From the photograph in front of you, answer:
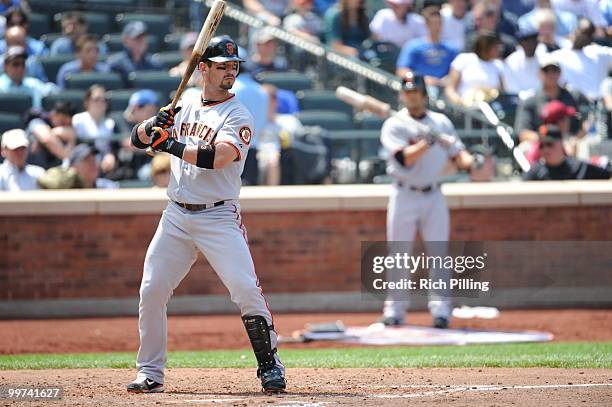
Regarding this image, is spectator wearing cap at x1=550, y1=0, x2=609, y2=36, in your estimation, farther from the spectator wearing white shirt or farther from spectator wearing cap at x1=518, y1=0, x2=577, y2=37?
the spectator wearing white shirt

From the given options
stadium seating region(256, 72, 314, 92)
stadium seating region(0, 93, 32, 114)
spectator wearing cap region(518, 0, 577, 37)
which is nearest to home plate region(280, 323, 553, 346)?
stadium seating region(256, 72, 314, 92)

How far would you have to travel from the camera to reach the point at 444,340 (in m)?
10.3

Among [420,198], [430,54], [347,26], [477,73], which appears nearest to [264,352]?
[420,198]

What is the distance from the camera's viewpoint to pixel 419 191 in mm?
10914

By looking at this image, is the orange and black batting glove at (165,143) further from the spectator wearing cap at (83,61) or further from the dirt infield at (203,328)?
the spectator wearing cap at (83,61)

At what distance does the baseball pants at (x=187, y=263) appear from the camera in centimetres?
685

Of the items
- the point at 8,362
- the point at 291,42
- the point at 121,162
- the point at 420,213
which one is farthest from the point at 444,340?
the point at 291,42

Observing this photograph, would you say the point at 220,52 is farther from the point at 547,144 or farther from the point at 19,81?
the point at 19,81

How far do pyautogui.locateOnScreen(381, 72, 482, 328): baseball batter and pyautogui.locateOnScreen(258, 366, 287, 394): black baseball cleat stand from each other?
403 centimetres

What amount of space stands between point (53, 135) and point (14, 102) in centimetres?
101

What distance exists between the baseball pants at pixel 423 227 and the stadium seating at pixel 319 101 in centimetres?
346

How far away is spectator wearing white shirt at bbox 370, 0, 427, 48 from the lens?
1531 centimetres

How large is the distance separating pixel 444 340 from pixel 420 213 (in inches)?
47.2

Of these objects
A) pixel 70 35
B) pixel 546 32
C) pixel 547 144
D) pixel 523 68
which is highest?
pixel 546 32
